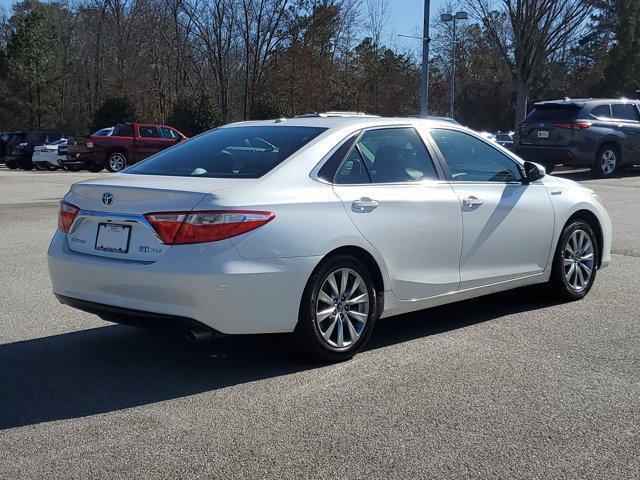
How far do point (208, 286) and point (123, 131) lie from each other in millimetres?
25316

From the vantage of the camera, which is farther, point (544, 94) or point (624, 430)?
point (544, 94)

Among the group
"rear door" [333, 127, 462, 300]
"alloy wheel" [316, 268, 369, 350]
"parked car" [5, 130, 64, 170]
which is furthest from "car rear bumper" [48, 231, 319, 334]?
"parked car" [5, 130, 64, 170]

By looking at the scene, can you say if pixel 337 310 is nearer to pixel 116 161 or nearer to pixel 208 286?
pixel 208 286

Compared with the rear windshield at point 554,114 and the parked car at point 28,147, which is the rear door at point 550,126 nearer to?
the rear windshield at point 554,114

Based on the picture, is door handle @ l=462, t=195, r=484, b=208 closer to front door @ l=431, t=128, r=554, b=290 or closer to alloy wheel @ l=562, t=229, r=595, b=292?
front door @ l=431, t=128, r=554, b=290

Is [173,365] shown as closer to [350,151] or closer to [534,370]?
[350,151]

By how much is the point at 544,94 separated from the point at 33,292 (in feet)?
197

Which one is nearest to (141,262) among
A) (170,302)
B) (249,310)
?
(170,302)

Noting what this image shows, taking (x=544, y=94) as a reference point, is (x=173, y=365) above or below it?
below

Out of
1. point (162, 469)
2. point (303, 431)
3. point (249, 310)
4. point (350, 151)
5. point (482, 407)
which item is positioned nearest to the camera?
point (162, 469)

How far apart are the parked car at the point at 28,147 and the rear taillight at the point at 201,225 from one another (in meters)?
31.8

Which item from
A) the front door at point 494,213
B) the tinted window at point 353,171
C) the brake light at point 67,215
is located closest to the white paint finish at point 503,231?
the front door at point 494,213

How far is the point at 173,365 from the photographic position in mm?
5289

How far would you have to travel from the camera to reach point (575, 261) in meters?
7.06
